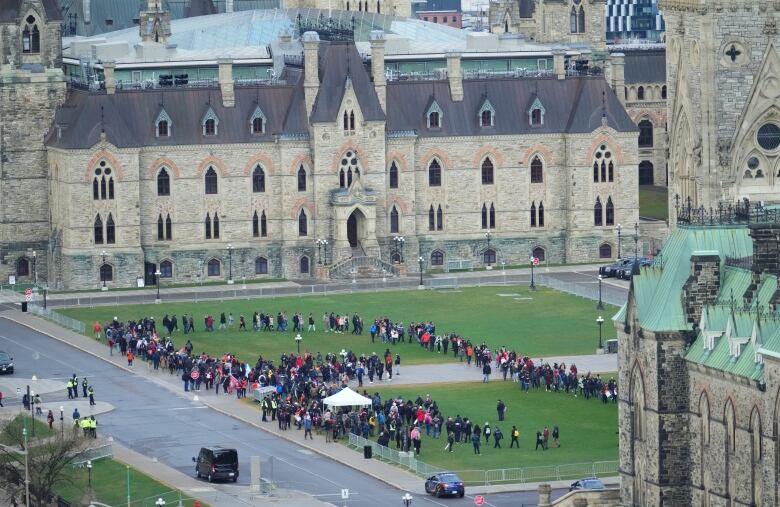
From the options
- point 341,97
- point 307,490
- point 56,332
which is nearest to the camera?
point 307,490

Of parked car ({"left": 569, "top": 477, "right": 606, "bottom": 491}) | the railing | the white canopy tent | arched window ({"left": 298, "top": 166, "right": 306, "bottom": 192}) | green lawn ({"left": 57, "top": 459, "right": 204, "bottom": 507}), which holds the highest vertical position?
arched window ({"left": 298, "top": 166, "right": 306, "bottom": 192})

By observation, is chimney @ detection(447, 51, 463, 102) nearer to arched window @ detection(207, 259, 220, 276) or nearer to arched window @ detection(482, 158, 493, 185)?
arched window @ detection(482, 158, 493, 185)

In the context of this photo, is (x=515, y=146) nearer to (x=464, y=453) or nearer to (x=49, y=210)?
(x=49, y=210)

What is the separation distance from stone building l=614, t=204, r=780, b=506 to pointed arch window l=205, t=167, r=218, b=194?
72.3 m

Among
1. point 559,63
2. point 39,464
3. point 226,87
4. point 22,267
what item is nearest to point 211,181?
point 226,87

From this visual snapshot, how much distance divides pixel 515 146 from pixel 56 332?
37732 millimetres

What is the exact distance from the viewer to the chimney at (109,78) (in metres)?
186

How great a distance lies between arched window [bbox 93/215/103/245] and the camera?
18462cm

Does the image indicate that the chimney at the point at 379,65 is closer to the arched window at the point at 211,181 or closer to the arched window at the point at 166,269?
the arched window at the point at 211,181

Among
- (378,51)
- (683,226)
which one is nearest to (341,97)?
(378,51)

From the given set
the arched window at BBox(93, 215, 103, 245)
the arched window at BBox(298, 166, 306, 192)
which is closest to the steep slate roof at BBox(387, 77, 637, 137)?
the arched window at BBox(298, 166, 306, 192)

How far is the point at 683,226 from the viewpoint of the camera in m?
117

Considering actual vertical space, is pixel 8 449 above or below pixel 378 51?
below

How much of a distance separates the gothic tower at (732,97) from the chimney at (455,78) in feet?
132
